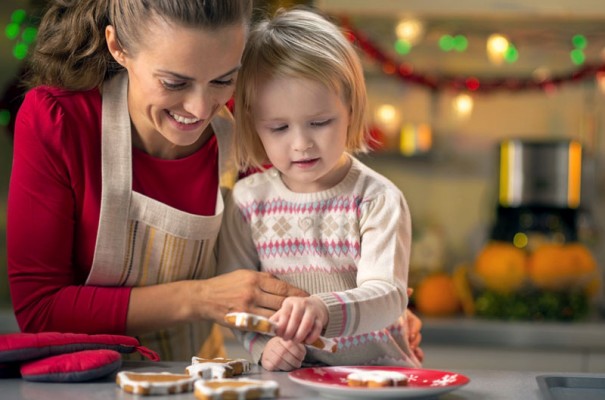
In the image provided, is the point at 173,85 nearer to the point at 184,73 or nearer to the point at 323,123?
the point at 184,73

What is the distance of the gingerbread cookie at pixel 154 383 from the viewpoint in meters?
1.08

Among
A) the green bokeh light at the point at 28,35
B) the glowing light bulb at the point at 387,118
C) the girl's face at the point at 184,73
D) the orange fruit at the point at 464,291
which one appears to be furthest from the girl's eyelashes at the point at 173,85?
the glowing light bulb at the point at 387,118

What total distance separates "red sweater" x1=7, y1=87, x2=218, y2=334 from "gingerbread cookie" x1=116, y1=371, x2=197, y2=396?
0.34 metres

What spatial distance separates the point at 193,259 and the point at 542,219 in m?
1.77

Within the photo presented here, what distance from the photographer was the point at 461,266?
317cm

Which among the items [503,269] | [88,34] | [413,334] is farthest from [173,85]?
[503,269]

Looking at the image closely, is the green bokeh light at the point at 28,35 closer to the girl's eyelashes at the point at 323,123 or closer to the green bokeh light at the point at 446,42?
the green bokeh light at the point at 446,42

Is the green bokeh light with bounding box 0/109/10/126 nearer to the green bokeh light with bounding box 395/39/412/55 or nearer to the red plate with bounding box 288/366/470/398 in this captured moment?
the green bokeh light with bounding box 395/39/412/55

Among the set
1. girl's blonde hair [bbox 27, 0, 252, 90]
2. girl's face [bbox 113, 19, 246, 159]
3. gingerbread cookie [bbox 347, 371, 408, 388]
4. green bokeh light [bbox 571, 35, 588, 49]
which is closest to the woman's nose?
girl's face [bbox 113, 19, 246, 159]

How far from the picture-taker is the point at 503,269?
2.87 meters

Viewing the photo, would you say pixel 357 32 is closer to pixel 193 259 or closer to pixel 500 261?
pixel 500 261

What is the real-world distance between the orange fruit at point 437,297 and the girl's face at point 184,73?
5.46 ft

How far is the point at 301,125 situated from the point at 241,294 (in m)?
0.26

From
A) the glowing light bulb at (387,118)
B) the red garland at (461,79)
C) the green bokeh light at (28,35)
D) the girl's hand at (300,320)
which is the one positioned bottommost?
the girl's hand at (300,320)
